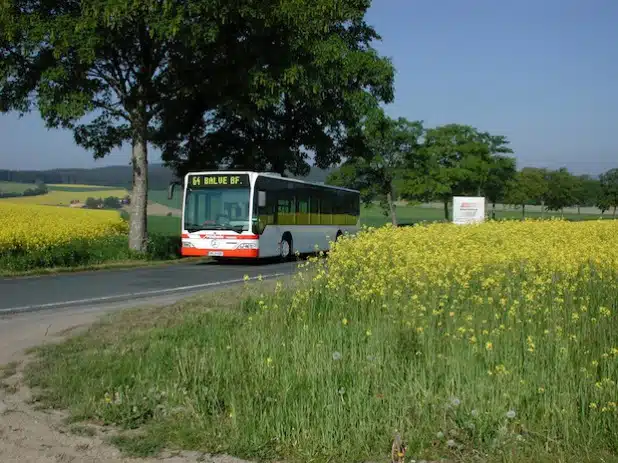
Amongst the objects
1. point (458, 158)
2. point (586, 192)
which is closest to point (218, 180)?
point (458, 158)

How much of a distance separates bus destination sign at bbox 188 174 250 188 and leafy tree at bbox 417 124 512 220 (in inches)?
1721

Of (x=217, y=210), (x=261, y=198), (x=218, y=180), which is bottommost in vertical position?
(x=217, y=210)

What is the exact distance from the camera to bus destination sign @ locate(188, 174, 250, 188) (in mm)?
24188

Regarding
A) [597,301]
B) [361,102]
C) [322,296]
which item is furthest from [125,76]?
[597,301]

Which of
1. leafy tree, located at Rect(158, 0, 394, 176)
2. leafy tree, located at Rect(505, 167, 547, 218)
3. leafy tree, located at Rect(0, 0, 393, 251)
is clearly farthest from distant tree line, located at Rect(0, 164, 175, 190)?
leafy tree, located at Rect(505, 167, 547, 218)

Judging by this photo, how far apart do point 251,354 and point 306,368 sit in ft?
2.33

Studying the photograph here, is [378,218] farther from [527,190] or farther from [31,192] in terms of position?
[31,192]

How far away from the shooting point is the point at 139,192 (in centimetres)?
2520

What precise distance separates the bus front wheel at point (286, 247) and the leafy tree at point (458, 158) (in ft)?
133

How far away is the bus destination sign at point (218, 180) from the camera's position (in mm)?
24188

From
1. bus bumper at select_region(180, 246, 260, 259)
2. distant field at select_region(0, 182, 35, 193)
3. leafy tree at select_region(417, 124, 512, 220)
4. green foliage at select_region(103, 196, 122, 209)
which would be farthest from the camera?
leafy tree at select_region(417, 124, 512, 220)

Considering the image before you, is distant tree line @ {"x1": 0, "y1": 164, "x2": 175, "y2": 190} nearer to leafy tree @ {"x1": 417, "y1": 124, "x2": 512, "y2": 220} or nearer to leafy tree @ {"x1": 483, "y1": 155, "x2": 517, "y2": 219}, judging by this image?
leafy tree @ {"x1": 417, "y1": 124, "x2": 512, "y2": 220}

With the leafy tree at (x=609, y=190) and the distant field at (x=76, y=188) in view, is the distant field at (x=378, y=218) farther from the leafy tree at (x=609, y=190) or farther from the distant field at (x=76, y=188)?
the distant field at (x=76, y=188)

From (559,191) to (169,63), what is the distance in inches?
3397
